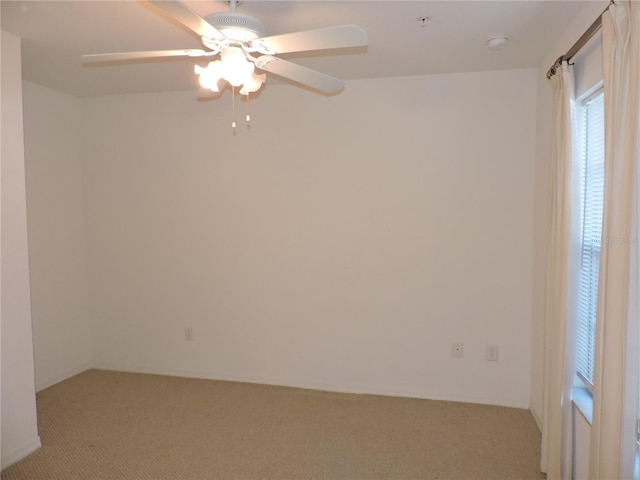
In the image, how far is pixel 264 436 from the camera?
2.98 m

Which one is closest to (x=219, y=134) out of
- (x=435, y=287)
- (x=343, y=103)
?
(x=343, y=103)

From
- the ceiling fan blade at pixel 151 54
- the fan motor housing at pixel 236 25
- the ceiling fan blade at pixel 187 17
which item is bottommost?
the ceiling fan blade at pixel 187 17

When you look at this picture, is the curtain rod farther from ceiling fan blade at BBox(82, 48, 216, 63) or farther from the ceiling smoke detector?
ceiling fan blade at BBox(82, 48, 216, 63)

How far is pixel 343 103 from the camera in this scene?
3.53 metres

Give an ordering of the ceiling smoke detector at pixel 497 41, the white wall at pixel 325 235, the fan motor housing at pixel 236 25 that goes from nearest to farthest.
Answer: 1. the fan motor housing at pixel 236 25
2. the ceiling smoke detector at pixel 497 41
3. the white wall at pixel 325 235

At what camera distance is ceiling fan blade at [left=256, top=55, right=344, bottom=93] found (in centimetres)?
196

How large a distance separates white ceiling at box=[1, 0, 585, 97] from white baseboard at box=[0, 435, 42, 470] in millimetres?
2391

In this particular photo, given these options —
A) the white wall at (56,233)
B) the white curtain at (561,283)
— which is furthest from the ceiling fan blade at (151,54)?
the white wall at (56,233)

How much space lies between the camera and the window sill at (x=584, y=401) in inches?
85.4

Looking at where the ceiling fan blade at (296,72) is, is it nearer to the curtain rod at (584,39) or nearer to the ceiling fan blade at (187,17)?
the ceiling fan blade at (187,17)

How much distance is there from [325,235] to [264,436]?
5.02ft

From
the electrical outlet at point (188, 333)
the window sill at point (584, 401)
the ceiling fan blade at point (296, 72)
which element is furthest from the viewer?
the electrical outlet at point (188, 333)

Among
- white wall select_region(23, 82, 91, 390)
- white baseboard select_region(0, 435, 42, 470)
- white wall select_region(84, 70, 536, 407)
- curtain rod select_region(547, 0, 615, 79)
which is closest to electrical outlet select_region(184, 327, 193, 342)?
white wall select_region(84, 70, 536, 407)

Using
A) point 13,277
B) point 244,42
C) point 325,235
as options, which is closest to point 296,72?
point 244,42
